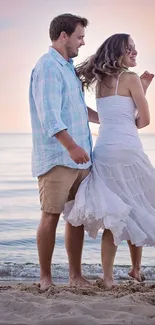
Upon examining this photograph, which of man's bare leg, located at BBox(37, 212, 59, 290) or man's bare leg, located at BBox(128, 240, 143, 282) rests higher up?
man's bare leg, located at BBox(37, 212, 59, 290)

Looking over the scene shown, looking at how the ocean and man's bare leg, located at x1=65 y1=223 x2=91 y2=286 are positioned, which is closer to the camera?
man's bare leg, located at x1=65 y1=223 x2=91 y2=286

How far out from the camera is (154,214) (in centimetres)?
460

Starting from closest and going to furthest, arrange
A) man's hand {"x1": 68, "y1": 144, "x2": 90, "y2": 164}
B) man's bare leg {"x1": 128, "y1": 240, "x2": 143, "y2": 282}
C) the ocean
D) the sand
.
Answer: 1. the sand
2. man's hand {"x1": 68, "y1": 144, "x2": 90, "y2": 164}
3. man's bare leg {"x1": 128, "y1": 240, "x2": 143, "y2": 282}
4. the ocean

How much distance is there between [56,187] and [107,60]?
821mm

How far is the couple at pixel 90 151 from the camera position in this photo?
4.46 m

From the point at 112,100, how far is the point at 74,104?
25 cm

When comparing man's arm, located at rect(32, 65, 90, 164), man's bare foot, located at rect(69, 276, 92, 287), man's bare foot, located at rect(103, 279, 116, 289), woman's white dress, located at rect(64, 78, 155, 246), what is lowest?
man's bare foot, located at rect(69, 276, 92, 287)

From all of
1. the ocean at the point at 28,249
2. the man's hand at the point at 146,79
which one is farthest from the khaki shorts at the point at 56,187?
the ocean at the point at 28,249

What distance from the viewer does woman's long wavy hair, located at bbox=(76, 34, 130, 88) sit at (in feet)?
15.0

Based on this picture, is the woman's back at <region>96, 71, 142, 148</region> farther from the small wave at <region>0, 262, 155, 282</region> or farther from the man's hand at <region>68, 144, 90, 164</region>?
the small wave at <region>0, 262, 155, 282</region>

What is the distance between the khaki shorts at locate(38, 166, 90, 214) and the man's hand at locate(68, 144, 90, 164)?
0.90ft

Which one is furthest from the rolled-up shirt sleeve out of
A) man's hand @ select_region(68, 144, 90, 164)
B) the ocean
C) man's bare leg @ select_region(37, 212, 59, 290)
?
the ocean

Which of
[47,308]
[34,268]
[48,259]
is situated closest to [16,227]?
[34,268]

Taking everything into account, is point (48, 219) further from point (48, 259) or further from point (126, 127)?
point (126, 127)
